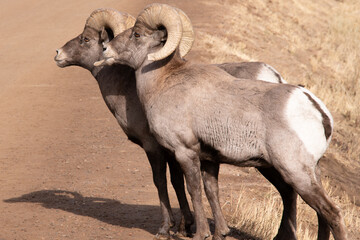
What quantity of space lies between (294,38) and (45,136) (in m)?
14.4

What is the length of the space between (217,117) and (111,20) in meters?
2.52

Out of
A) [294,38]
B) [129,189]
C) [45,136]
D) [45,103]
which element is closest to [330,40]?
[294,38]

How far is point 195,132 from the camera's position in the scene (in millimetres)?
7652

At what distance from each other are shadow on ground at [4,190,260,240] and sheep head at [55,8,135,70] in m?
2.21

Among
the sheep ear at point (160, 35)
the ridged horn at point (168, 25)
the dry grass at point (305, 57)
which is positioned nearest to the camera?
the ridged horn at point (168, 25)

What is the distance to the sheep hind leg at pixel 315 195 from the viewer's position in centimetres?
704

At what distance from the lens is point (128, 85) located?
898 cm

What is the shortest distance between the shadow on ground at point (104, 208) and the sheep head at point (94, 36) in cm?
221

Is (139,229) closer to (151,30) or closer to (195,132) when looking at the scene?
(195,132)

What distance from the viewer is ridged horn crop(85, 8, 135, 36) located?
29.8ft

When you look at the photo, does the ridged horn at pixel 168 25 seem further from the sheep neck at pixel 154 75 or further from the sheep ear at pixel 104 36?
the sheep ear at pixel 104 36

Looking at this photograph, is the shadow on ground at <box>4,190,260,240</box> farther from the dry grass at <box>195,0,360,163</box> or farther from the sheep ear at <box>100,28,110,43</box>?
the dry grass at <box>195,0,360,163</box>

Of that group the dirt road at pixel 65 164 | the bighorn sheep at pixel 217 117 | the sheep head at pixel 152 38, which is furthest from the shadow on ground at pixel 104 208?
the sheep head at pixel 152 38

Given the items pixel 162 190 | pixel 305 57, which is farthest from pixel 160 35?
pixel 305 57
